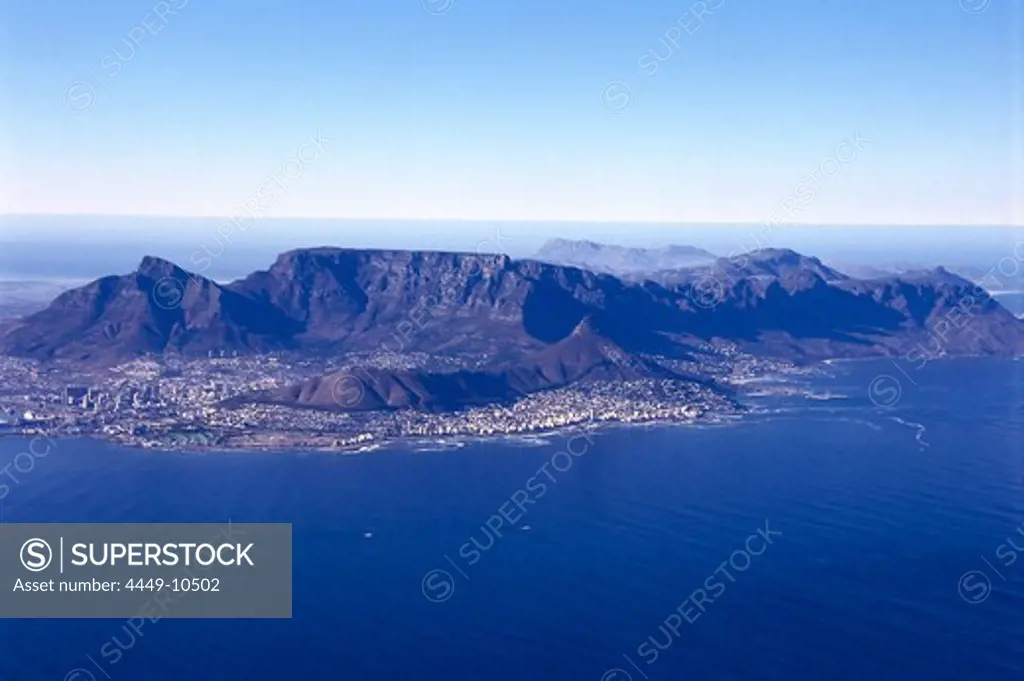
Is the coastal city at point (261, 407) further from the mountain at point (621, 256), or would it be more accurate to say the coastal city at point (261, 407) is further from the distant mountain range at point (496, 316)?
the mountain at point (621, 256)

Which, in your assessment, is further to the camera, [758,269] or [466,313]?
[758,269]

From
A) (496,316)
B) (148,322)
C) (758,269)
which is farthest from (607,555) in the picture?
(758,269)

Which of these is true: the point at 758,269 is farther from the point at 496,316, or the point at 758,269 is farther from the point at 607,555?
the point at 607,555

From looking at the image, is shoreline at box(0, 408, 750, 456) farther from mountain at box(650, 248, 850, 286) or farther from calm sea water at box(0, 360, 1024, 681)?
mountain at box(650, 248, 850, 286)

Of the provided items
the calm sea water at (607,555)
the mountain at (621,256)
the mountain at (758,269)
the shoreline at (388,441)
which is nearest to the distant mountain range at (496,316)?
the shoreline at (388,441)

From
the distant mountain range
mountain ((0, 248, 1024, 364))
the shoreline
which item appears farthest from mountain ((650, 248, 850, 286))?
the shoreline

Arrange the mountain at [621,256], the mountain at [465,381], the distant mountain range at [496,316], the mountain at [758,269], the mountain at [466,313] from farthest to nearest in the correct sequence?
the mountain at [621,256] → the mountain at [758,269] → the mountain at [466,313] → the distant mountain range at [496,316] → the mountain at [465,381]

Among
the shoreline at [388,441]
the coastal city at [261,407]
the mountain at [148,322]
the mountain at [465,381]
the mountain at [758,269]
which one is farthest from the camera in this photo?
the mountain at [758,269]
